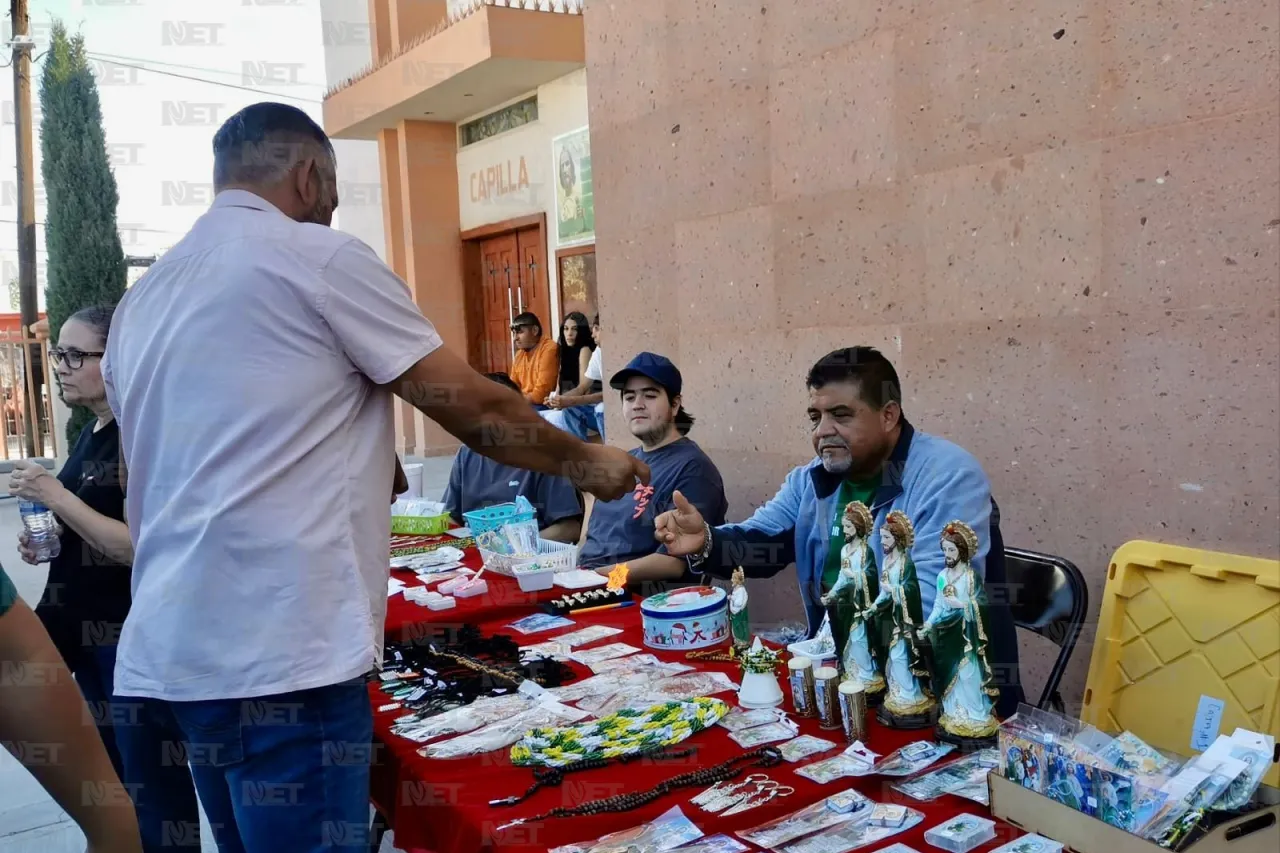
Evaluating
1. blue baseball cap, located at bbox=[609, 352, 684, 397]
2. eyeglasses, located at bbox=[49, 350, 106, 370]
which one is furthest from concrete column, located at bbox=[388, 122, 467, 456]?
eyeglasses, located at bbox=[49, 350, 106, 370]

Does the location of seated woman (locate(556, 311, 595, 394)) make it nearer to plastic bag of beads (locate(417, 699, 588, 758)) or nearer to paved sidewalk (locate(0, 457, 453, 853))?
paved sidewalk (locate(0, 457, 453, 853))

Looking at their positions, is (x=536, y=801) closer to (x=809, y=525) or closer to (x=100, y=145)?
(x=809, y=525)

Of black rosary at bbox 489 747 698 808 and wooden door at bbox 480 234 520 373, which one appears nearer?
black rosary at bbox 489 747 698 808

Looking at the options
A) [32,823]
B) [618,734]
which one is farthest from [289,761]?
[32,823]

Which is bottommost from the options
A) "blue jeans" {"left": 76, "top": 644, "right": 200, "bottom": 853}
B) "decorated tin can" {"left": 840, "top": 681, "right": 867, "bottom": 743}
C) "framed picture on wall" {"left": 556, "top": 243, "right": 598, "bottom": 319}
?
"blue jeans" {"left": 76, "top": 644, "right": 200, "bottom": 853}

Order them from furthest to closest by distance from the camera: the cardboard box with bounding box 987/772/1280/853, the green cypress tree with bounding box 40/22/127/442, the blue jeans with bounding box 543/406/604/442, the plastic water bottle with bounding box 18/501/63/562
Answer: the green cypress tree with bounding box 40/22/127/442
the blue jeans with bounding box 543/406/604/442
the plastic water bottle with bounding box 18/501/63/562
the cardboard box with bounding box 987/772/1280/853

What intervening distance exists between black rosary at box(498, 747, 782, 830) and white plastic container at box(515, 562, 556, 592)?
1.34 m

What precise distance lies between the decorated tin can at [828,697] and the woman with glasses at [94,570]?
1715 millimetres

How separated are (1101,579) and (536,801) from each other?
6.03ft

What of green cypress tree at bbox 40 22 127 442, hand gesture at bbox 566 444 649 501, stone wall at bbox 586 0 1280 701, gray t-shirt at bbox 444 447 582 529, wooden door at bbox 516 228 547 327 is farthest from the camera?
green cypress tree at bbox 40 22 127 442

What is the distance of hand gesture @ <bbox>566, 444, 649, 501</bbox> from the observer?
178 centimetres

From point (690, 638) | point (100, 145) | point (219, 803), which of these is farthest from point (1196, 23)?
point (100, 145)

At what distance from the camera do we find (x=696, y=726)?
5.60 ft

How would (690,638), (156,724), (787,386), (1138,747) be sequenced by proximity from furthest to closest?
(787,386)
(156,724)
(690,638)
(1138,747)
